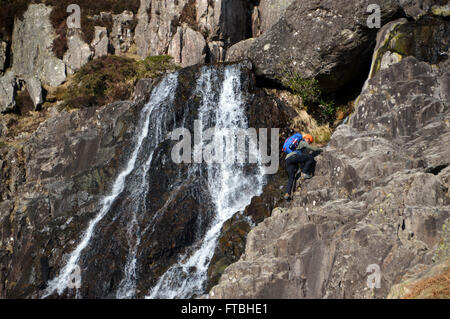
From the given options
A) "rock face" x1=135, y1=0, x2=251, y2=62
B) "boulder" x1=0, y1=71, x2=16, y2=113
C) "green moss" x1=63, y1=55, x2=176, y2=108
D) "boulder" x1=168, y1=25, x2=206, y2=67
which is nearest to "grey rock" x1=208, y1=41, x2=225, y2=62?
"rock face" x1=135, y1=0, x2=251, y2=62

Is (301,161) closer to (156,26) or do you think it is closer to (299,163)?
(299,163)

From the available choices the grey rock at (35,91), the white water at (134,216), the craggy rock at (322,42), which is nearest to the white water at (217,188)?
the white water at (134,216)

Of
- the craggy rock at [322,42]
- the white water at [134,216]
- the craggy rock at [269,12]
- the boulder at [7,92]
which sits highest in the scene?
the craggy rock at [269,12]

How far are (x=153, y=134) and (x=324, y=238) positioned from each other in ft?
34.3

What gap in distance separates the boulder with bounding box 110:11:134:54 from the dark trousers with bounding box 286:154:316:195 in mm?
19296

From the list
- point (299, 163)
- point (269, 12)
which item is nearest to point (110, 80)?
point (269, 12)

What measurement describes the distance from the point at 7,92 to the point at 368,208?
23044 millimetres

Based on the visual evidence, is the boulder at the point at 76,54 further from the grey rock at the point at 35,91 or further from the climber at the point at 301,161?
the climber at the point at 301,161

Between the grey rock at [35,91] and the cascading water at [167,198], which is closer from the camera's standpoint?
the cascading water at [167,198]

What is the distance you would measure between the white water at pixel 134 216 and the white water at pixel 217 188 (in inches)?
44.0

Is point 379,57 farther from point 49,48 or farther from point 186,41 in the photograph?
point 49,48

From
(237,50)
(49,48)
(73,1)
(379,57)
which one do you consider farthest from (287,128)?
(73,1)

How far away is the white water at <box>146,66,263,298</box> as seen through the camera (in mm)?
13758

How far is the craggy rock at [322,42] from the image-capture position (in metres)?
19.2
